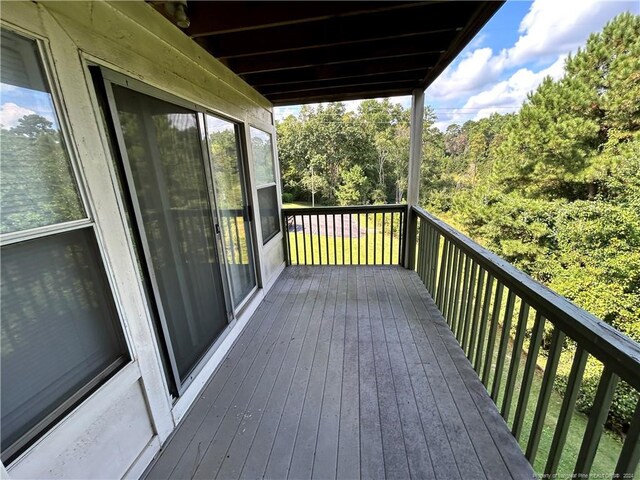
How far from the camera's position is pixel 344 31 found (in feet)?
6.50

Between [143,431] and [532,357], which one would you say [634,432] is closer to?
[532,357]

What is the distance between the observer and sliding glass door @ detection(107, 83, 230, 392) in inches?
55.9

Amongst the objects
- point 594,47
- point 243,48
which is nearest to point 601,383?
point 243,48

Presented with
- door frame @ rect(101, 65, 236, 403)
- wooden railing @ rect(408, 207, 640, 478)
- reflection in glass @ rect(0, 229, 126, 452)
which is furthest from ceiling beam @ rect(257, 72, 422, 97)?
reflection in glass @ rect(0, 229, 126, 452)

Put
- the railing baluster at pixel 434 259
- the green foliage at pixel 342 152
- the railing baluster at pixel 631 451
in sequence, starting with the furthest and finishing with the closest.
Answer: the green foliage at pixel 342 152 → the railing baluster at pixel 434 259 → the railing baluster at pixel 631 451

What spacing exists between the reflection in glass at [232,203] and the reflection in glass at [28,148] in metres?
1.20

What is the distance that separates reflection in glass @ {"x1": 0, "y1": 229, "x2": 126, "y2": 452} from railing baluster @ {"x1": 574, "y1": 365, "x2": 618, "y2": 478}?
2019 millimetres

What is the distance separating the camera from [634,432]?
33.4 inches

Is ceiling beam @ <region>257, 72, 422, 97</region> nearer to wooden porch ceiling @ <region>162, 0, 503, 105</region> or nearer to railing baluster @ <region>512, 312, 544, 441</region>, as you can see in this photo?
wooden porch ceiling @ <region>162, 0, 503, 105</region>

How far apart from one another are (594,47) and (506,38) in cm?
1464

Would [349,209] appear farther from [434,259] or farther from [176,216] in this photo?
[176,216]

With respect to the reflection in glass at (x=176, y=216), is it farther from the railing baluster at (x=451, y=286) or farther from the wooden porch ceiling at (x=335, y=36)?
the railing baluster at (x=451, y=286)

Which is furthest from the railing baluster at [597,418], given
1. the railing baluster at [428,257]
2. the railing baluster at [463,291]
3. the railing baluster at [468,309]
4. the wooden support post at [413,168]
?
the wooden support post at [413,168]

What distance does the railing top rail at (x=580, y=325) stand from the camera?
0.86m
